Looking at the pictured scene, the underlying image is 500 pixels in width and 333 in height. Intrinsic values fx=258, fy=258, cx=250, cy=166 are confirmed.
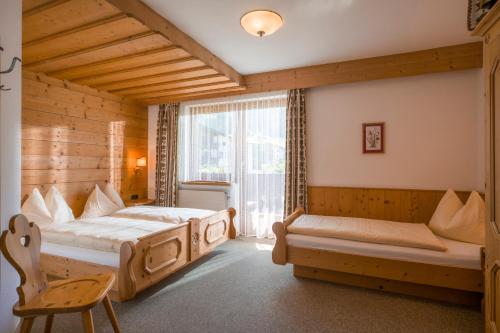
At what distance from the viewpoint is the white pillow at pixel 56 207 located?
329 centimetres

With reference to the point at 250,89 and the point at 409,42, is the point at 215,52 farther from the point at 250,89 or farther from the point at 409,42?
the point at 409,42

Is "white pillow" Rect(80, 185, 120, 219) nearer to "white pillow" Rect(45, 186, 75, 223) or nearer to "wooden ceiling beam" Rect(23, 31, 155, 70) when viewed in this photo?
"white pillow" Rect(45, 186, 75, 223)

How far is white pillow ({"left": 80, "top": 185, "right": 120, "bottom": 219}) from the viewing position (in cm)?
379

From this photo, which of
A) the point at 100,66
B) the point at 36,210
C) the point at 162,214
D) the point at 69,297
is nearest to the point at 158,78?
the point at 100,66

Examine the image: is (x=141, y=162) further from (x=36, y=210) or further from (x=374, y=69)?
(x=374, y=69)

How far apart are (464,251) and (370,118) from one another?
1983 millimetres

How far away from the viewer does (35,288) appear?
1.46 meters

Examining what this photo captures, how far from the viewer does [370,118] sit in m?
3.67

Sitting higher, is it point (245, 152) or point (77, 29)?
point (77, 29)

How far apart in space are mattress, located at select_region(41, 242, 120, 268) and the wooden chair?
2.33ft

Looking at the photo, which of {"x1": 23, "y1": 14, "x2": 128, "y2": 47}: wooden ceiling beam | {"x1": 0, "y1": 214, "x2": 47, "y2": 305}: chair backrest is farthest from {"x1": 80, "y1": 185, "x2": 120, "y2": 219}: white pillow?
{"x1": 0, "y1": 214, "x2": 47, "y2": 305}: chair backrest

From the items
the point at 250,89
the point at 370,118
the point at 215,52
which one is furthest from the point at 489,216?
the point at 250,89

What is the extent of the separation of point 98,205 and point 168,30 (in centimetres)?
278

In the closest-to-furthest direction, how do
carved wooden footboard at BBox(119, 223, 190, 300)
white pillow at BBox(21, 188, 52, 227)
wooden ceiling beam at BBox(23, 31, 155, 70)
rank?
1. carved wooden footboard at BBox(119, 223, 190, 300)
2. wooden ceiling beam at BBox(23, 31, 155, 70)
3. white pillow at BBox(21, 188, 52, 227)
